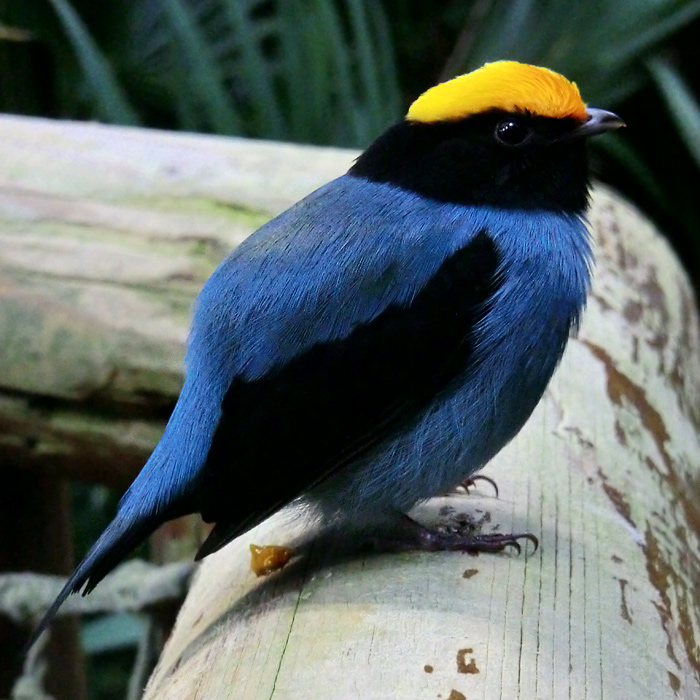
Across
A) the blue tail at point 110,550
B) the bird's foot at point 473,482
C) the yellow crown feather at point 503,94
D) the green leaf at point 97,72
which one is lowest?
the bird's foot at point 473,482

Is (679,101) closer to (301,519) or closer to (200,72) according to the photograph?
(200,72)

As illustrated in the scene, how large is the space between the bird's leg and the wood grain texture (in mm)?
27

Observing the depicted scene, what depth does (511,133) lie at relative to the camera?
6.17ft

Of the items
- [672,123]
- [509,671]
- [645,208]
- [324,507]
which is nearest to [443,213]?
[324,507]

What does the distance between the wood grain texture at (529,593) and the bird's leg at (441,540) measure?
3 centimetres

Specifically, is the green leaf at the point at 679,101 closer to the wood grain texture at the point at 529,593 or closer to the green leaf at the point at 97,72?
the wood grain texture at the point at 529,593

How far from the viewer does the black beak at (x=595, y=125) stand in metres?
1.93

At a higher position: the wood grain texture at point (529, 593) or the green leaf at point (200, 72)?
the green leaf at point (200, 72)

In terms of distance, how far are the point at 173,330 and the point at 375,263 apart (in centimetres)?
76

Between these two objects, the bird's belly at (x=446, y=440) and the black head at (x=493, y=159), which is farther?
the black head at (x=493, y=159)

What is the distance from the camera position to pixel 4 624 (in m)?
2.77

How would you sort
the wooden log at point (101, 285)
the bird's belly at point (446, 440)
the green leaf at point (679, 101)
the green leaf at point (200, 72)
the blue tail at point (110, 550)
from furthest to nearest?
the green leaf at point (679, 101)
the green leaf at point (200, 72)
the wooden log at point (101, 285)
the bird's belly at point (446, 440)
the blue tail at point (110, 550)

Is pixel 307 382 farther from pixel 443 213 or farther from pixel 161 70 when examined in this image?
pixel 161 70

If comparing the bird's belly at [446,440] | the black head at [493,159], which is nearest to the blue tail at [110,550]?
the bird's belly at [446,440]
